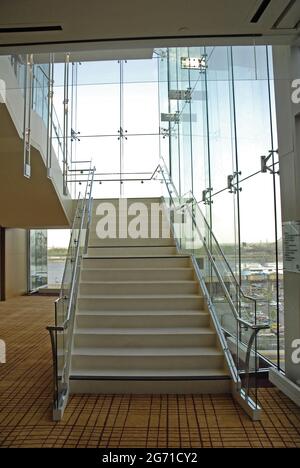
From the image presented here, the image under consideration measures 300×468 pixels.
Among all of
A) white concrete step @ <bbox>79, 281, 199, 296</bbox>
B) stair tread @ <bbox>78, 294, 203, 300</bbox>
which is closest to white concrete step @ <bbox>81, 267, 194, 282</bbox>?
white concrete step @ <bbox>79, 281, 199, 296</bbox>

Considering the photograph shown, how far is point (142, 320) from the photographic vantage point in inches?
191

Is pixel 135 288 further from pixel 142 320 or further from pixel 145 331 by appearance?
pixel 145 331

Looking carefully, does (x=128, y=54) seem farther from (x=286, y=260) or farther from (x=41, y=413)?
(x=41, y=413)

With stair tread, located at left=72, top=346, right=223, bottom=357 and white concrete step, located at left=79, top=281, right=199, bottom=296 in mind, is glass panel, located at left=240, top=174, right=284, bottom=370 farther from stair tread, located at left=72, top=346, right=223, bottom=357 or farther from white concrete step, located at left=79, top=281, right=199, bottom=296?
white concrete step, located at left=79, top=281, right=199, bottom=296

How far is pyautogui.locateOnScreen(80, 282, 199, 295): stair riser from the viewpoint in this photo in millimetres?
5406

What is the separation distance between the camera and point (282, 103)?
3818mm

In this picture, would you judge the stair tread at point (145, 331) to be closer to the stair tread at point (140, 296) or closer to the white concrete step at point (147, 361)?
the white concrete step at point (147, 361)

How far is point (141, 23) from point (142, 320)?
3.22 metres

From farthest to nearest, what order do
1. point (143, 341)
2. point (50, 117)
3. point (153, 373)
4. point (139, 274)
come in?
point (50, 117) < point (139, 274) < point (143, 341) < point (153, 373)

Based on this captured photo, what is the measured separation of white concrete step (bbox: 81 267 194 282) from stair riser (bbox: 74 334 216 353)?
4.24 ft

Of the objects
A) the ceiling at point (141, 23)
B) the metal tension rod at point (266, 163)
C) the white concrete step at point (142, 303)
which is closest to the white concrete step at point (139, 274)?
the white concrete step at point (142, 303)

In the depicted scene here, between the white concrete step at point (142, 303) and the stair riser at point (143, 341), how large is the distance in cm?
59

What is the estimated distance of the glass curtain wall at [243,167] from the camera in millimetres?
4129

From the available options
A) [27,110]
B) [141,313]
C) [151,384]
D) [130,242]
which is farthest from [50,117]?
[151,384]
